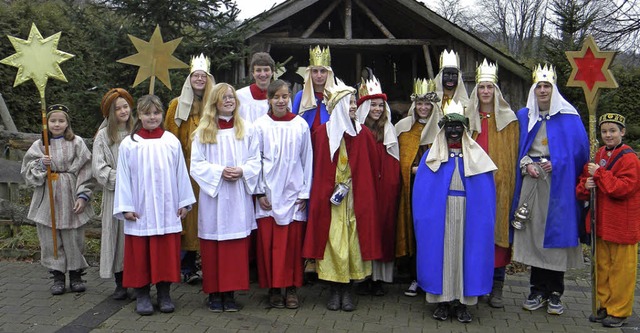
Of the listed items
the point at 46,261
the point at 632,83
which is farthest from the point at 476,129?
the point at 632,83

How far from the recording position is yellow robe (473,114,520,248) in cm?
566

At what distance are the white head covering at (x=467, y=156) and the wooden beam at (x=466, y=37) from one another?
5.86 meters

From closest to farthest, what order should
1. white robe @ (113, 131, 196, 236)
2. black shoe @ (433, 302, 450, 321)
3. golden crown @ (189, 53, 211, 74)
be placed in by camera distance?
1. white robe @ (113, 131, 196, 236)
2. black shoe @ (433, 302, 450, 321)
3. golden crown @ (189, 53, 211, 74)

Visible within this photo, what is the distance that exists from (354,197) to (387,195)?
406 millimetres

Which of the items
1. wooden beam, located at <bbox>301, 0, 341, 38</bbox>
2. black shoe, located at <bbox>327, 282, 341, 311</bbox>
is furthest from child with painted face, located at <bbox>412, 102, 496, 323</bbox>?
wooden beam, located at <bbox>301, 0, 341, 38</bbox>

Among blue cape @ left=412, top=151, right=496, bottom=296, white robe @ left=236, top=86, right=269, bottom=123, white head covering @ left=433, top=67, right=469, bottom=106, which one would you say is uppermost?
white head covering @ left=433, top=67, right=469, bottom=106

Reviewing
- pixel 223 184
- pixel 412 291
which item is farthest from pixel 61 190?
pixel 412 291

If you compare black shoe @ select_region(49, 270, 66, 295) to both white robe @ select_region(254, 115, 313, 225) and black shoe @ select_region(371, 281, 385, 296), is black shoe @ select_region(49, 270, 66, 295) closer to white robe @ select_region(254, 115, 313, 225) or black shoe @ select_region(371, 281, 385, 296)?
white robe @ select_region(254, 115, 313, 225)

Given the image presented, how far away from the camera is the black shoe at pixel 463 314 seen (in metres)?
5.32

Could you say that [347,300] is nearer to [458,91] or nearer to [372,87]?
[372,87]

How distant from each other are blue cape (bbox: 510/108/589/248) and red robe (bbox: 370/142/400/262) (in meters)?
1.38

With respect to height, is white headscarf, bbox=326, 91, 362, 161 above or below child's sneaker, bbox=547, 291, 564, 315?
above

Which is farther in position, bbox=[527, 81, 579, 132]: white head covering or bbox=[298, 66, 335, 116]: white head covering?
bbox=[298, 66, 335, 116]: white head covering

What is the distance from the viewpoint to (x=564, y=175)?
5.46m
